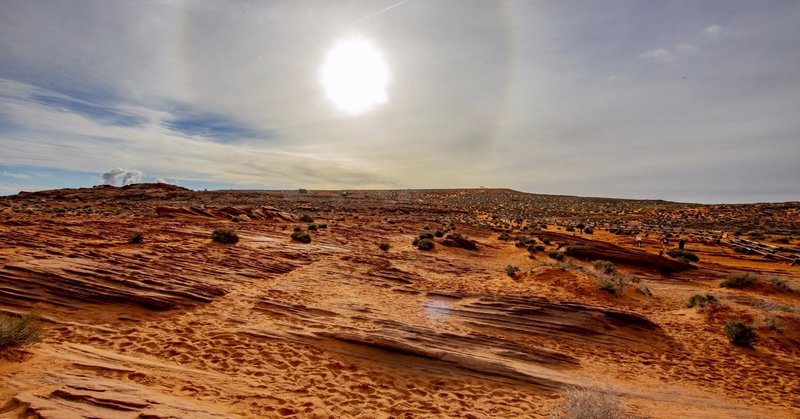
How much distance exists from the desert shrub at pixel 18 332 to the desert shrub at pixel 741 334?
20.4 metres

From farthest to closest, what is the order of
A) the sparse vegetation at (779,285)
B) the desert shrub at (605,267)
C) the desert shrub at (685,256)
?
the desert shrub at (685,256) < the desert shrub at (605,267) < the sparse vegetation at (779,285)

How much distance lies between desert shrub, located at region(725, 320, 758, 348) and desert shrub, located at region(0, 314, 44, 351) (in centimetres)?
A: 2044

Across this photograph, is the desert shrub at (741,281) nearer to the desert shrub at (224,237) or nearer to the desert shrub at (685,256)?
the desert shrub at (685,256)

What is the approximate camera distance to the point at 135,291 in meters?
11.3

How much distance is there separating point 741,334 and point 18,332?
68.1ft

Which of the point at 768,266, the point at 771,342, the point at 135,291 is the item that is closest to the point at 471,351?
the point at 135,291

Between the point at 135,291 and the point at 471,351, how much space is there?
1042 cm

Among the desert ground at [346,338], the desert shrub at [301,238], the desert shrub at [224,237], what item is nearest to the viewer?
the desert ground at [346,338]

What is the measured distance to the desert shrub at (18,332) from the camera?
6.80 meters

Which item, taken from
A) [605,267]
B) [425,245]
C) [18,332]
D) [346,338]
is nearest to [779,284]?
[605,267]

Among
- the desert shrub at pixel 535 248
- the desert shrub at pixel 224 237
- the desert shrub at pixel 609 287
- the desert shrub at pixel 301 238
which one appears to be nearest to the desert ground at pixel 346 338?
the desert shrub at pixel 609 287

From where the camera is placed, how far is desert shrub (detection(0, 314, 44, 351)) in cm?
680

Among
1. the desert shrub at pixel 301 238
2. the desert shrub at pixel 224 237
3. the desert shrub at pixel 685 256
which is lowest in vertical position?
the desert shrub at pixel 685 256

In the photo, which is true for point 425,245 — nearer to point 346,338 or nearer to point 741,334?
point 346,338
